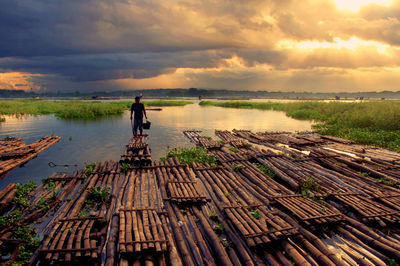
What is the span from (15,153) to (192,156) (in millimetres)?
9116

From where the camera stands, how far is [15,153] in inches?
457

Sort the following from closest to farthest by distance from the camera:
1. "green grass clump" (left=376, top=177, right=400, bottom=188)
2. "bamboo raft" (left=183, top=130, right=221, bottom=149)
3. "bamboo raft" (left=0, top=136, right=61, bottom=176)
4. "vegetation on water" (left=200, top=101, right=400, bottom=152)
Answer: "green grass clump" (left=376, top=177, right=400, bottom=188), "bamboo raft" (left=0, top=136, right=61, bottom=176), "bamboo raft" (left=183, top=130, right=221, bottom=149), "vegetation on water" (left=200, top=101, right=400, bottom=152)

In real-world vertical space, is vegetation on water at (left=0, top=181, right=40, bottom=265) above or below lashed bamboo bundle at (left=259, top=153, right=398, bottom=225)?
below

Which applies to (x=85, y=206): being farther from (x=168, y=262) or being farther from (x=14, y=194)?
(x=168, y=262)

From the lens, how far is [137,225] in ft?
17.8

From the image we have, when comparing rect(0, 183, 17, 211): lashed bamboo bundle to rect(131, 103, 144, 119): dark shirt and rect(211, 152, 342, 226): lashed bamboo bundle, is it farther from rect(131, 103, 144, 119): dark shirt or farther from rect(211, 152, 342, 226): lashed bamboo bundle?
rect(131, 103, 144, 119): dark shirt

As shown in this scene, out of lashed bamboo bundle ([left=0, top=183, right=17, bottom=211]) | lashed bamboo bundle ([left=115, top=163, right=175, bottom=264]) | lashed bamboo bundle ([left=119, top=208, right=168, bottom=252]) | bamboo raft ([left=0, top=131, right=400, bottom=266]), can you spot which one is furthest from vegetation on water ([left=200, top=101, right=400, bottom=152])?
lashed bamboo bundle ([left=0, top=183, right=17, bottom=211])

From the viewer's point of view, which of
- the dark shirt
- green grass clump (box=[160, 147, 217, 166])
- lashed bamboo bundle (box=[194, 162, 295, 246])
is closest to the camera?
lashed bamboo bundle (box=[194, 162, 295, 246])

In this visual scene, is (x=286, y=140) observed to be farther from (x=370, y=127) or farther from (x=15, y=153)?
(x=15, y=153)

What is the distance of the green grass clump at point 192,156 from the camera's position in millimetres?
11424

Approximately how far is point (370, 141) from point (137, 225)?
57.5ft

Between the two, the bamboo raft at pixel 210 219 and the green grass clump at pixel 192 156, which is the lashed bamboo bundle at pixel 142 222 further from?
the green grass clump at pixel 192 156

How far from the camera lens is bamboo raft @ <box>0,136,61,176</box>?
10.4 meters

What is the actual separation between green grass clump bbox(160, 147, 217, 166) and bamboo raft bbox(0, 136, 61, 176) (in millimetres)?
6878
